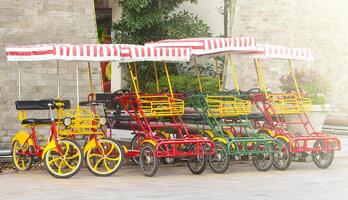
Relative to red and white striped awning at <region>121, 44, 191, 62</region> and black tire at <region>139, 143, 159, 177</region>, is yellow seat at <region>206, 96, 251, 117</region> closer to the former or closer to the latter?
red and white striped awning at <region>121, 44, 191, 62</region>

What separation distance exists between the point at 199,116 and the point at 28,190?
4373 mm

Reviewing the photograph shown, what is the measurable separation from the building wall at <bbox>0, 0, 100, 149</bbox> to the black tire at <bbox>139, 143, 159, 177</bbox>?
16.3 feet

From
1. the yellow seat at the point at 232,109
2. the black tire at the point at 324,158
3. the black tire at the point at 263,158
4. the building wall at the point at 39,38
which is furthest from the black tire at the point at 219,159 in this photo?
the building wall at the point at 39,38

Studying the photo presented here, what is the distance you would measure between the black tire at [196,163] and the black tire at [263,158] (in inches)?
41.1

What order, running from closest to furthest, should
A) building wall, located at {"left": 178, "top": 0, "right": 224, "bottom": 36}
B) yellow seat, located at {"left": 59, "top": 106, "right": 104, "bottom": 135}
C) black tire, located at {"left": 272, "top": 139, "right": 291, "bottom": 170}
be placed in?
yellow seat, located at {"left": 59, "top": 106, "right": 104, "bottom": 135}, black tire, located at {"left": 272, "top": 139, "right": 291, "bottom": 170}, building wall, located at {"left": 178, "top": 0, "right": 224, "bottom": 36}

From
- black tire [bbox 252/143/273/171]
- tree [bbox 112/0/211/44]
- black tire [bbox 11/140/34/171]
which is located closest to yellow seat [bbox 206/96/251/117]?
black tire [bbox 252/143/273/171]

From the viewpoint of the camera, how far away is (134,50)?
1445cm

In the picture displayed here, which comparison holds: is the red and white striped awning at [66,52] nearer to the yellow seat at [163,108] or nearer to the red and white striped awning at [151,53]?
the red and white striped awning at [151,53]

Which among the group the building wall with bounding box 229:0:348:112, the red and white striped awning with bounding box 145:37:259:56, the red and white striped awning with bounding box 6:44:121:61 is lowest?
the red and white striped awning with bounding box 6:44:121:61

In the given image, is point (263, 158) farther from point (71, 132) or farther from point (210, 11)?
point (210, 11)

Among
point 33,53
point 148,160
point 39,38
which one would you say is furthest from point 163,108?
point 39,38

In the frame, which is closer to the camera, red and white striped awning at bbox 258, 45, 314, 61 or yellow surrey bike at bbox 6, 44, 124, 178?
yellow surrey bike at bbox 6, 44, 124, 178

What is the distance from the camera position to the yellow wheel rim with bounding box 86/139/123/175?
14.1 metres

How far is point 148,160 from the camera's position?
47.0 ft
